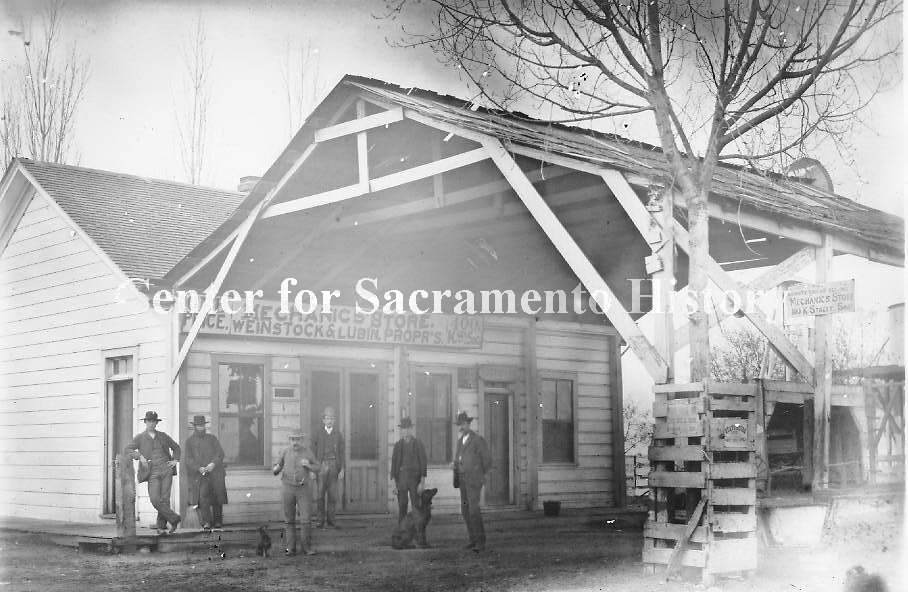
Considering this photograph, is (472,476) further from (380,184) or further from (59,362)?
(59,362)

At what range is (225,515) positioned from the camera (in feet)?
54.8

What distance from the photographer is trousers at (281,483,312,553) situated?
13.6 meters

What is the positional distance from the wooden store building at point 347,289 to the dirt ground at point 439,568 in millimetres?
2962

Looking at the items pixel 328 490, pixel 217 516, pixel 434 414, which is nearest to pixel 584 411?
pixel 434 414

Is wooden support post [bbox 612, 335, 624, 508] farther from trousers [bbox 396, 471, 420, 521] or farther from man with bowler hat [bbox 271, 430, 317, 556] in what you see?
man with bowler hat [bbox 271, 430, 317, 556]

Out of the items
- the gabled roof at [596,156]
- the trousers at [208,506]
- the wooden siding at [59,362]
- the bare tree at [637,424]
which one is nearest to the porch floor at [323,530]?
the trousers at [208,506]

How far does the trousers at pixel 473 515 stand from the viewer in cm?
1405

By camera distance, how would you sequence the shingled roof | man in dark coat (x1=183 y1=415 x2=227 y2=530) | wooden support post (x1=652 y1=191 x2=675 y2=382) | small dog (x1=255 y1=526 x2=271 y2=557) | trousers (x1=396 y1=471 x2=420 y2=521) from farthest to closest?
1. man in dark coat (x1=183 y1=415 x2=227 y2=530)
2. trousers (x1=396 y1=471 x2=420 y2=521)
3. small dog (x1=255 y1=526 x2=271 y2=557)
4. the shingled roof
5. wooden support post (x1=652 y1=191 x2=675 y2=382)

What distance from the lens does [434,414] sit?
19594 millimetres

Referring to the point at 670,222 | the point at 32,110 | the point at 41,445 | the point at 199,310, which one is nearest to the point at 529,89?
the point at 670,222

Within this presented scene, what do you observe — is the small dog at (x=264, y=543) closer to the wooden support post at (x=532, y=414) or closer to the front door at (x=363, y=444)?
the front door at (x=363, y=444)

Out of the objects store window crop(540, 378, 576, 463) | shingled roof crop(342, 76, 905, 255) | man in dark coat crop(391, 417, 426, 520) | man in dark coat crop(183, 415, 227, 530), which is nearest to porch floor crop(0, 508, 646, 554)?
man in dark coat crop(183, 415, 227, 530)

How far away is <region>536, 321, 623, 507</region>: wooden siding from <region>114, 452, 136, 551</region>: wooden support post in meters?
8.97

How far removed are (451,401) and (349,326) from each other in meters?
2.53
